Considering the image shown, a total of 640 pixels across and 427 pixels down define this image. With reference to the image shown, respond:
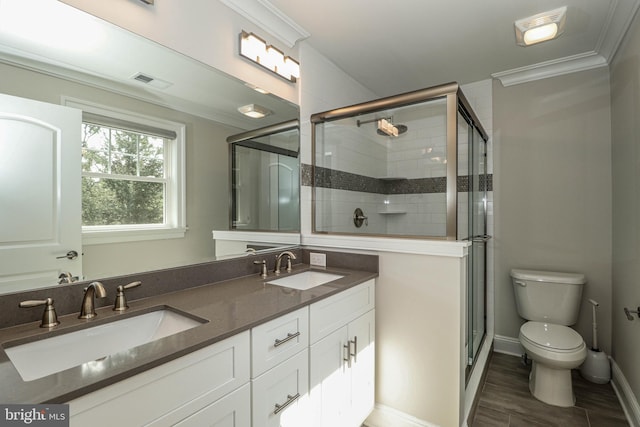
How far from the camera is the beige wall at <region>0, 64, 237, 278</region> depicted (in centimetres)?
107

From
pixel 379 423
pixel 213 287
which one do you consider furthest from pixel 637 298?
pixel 213 287

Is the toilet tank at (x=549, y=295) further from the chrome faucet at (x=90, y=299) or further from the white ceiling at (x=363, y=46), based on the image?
the chrome faucet at (x=90, y=299)

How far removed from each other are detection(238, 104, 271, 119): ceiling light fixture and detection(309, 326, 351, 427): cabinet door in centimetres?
131

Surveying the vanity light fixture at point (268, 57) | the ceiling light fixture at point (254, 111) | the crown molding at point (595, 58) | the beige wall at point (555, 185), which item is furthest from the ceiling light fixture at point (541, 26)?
the ceiling light fixture at point (254, 111)

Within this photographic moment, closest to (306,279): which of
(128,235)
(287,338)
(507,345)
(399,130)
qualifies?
(287,338)

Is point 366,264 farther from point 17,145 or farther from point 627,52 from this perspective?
point 627,52

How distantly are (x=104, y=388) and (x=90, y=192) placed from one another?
773 millimetres

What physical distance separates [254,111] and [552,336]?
242cm

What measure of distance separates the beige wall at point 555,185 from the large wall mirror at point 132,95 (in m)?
2.16

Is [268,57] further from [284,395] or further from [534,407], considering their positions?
[534,407]

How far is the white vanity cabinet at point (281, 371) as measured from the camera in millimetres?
1076

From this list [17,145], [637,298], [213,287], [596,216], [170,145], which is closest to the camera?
[17,145]

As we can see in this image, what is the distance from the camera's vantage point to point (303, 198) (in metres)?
2.22

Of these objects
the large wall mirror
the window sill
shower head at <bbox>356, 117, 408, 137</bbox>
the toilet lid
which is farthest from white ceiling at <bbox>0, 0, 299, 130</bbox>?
the toilet lid
